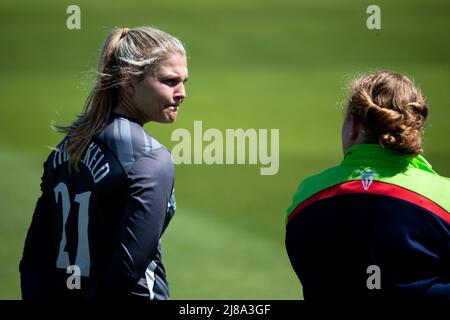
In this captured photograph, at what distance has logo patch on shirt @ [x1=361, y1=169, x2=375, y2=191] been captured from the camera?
70.2 inches

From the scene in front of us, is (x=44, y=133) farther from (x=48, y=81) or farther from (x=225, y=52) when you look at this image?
(x=225, y=52)

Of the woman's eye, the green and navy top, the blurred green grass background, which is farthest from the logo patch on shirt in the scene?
the blurred green grass background

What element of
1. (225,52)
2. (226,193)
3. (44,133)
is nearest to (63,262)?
(226,193)

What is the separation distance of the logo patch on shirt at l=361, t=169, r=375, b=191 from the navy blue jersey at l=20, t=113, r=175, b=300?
1.40ft

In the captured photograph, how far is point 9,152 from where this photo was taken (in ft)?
15.0

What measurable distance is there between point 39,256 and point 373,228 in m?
0.83

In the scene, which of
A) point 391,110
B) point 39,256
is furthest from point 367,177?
point 39,256

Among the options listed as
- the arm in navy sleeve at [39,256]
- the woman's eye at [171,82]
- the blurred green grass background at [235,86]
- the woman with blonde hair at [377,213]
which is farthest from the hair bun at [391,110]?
the blurred green grass background at [235,86]

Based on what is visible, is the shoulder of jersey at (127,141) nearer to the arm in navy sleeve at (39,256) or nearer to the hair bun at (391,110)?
the arm in navy sleeve at (39,256)

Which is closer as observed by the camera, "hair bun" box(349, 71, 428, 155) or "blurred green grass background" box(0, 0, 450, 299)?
"hair bun" box(349, 71, 428, 155)

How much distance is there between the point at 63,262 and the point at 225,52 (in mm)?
3322

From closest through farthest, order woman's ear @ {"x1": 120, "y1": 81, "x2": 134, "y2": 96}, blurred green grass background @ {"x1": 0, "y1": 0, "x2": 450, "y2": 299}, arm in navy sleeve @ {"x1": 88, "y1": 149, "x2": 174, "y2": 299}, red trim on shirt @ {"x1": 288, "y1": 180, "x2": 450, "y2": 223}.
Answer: red trim on shirt @ {"x1": 288, "y1": 180, "x2": 450, "y2": 223} → arm in navy sleeve @ {"x1": 88, "y1": 149, "x2": 174, "y2": 299} → woman's ear @ {"x1": 120, "y1": 81, "x2": 134, "y2": 96} → blurred green grass background @ {"x1": 0, "y1": 0, "x2": 450, "y2": 299}

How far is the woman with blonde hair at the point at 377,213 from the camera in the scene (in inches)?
67.7

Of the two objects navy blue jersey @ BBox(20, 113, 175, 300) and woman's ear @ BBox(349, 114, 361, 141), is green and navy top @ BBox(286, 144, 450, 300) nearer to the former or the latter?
woman's ear @ BBox(349, 114, 361, 141)
